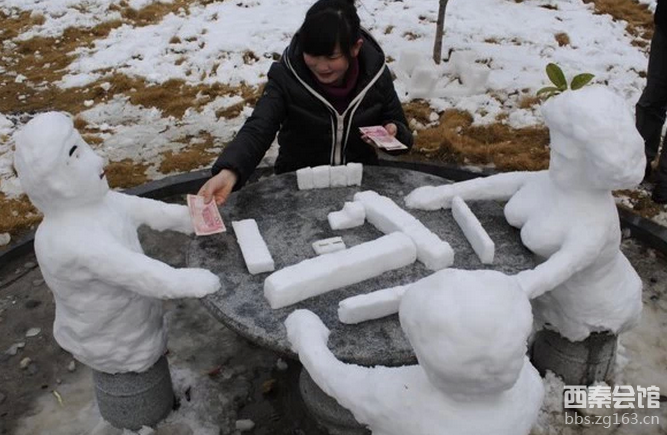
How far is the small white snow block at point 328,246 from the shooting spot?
8.27ft

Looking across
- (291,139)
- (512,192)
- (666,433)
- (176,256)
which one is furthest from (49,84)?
(666,433)

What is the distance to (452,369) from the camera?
60.7 inches

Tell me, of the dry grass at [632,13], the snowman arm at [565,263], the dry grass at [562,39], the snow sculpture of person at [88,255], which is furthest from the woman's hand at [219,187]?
the dry grass at [632,13]

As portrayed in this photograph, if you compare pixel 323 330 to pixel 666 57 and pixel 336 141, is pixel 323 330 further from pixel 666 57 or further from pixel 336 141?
pixel 666 57

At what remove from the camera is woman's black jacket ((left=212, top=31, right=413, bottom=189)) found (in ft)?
10.7

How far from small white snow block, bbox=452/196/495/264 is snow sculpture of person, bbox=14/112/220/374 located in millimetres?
1000

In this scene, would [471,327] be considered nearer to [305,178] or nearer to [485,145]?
[305,178]

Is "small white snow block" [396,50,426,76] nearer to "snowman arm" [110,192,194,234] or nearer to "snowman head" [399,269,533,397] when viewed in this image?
"snowman arm" [110,192,194,234]

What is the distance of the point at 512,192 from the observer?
2.83 meters

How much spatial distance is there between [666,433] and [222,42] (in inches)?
217

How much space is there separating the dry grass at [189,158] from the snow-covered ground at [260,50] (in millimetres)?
83

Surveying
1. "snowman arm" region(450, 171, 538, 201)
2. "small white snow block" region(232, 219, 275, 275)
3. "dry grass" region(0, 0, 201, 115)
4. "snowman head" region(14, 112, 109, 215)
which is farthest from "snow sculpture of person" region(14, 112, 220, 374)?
"dry grass" region(0, 0, 201, 115)

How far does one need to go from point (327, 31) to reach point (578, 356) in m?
1.80

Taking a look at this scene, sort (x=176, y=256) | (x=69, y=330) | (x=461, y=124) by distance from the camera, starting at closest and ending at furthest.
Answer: (x=69, y=330) < (x=176, y=256) < (x=461, y=124)
